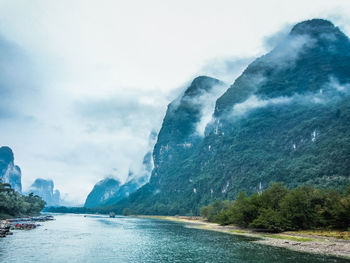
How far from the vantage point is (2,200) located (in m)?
121

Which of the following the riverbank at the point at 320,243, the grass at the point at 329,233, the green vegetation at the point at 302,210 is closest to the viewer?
the riverbank at the point at 320,243

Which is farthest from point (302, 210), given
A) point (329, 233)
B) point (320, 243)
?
point (320, 243)

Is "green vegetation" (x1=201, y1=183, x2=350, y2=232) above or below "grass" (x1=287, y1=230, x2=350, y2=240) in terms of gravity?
above

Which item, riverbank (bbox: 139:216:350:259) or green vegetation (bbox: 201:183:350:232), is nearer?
riverbank (bbox: 139:216:350:259)

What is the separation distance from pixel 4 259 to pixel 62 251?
12.4 metres

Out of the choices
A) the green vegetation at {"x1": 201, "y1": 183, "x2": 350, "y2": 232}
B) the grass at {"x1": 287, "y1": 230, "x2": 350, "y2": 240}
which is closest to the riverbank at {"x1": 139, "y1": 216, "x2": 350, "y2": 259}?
the grass at {"x1": 287, "y1": 230, "x2": 350, "y2": 240}

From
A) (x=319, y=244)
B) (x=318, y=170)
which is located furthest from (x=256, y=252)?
(x=318, y=170)

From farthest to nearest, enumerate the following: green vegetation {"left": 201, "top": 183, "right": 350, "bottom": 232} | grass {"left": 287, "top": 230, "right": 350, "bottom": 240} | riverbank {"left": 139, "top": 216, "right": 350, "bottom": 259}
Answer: green vegetation {"left": 201, "top": 183, "right": 350, "bottom": 232} → grass {"left": 287, "top": 230, "right": 350, "bottom": 240} → riverbank {"left": 139, "top": 216, "right": 350, "bottom": 259}

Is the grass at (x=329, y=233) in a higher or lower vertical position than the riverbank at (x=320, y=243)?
higher

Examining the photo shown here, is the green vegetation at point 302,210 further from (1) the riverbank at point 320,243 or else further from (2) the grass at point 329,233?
(1) the riverbank at point 320,243

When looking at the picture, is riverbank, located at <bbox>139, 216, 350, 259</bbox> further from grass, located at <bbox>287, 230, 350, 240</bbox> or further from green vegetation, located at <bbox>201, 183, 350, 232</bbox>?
green vegetation, located at <bbox>201, 183, 350, 232</bbox>

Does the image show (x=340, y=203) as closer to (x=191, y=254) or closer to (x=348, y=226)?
(x=348, y=226)

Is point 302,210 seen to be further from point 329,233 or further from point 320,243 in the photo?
point 320,243

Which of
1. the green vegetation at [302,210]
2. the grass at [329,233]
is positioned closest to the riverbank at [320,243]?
the grass at [329,233]
